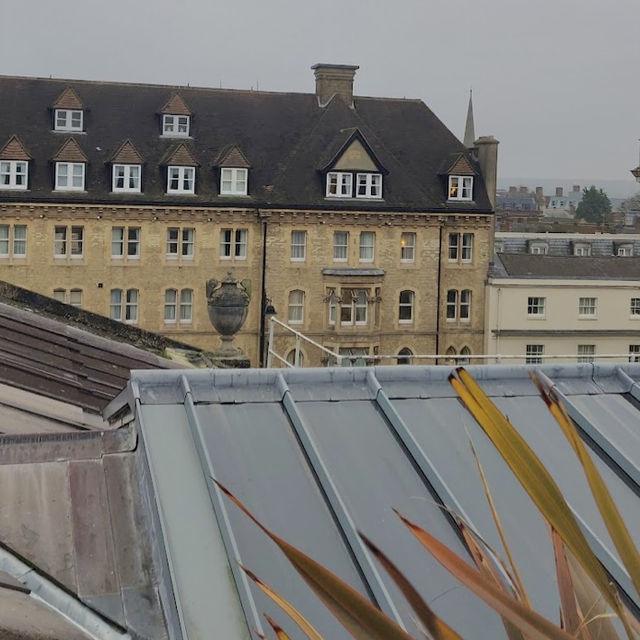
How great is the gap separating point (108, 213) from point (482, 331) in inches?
687

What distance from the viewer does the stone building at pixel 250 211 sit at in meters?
47.5

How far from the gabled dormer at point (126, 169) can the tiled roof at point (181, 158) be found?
1200mm

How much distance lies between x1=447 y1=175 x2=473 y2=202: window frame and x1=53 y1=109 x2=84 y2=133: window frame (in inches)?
645

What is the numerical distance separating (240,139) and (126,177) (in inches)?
225

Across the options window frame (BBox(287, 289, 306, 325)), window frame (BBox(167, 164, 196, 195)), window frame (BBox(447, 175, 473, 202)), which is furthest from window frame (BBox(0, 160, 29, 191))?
window frame (BBox(447, 175, 473, 202))

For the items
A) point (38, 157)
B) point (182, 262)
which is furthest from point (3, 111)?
point (182, 262)

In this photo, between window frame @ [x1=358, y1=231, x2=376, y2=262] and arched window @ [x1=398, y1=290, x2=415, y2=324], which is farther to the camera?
arched window @ [x1=398, y1=290, x2=415, y2=324]

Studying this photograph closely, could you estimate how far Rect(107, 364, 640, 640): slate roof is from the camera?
499 centimetres

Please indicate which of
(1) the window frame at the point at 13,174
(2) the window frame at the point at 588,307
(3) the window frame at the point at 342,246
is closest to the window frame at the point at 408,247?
(3) the window frame at the point at 342,246

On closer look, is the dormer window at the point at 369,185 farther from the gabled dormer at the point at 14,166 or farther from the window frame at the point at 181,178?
the gabled dormer at the point at 14,166

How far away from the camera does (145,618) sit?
488 centimetres

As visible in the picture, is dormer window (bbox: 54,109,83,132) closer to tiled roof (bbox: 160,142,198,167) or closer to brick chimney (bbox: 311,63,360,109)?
tiled roof (bbox: 160,142,198,167)

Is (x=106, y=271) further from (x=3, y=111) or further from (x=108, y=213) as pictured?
(x=3, y=111)

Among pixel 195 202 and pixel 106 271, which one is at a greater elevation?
pixel 195 202
